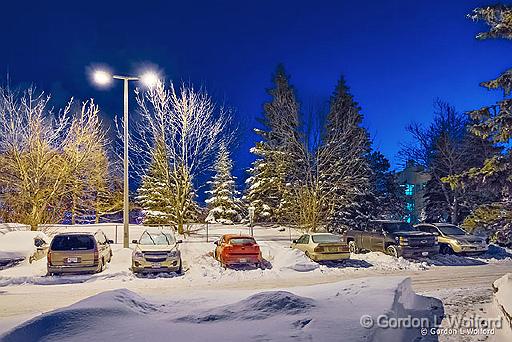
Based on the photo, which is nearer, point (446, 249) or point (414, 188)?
point (446, 249)

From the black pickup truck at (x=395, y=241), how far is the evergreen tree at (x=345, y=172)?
831 centimetres

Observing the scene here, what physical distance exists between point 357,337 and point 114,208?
3307 centimetres

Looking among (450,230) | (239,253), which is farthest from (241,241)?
(450,230)

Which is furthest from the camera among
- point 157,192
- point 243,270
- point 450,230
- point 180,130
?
point 157,192

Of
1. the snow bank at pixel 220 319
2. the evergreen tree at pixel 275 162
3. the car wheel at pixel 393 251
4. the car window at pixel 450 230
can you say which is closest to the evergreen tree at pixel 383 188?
the evergreen tree at pixel 275 162

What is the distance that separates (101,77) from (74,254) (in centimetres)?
719

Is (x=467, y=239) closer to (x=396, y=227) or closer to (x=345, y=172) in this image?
(x=396, y=227)

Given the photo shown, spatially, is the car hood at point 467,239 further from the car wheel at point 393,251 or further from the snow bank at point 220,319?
the snow bank at point 220,319

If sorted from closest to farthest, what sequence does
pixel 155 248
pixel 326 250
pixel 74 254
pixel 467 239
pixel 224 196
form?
pixel 74 254, pixel 155 248, pixel 326 250, pixel 467 239, pixel 224 196

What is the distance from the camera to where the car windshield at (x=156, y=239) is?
16656 millimetres

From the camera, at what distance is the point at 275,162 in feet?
118

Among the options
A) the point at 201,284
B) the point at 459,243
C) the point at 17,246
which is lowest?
the point at 201,284

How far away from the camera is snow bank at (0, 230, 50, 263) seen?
1695 centimetres

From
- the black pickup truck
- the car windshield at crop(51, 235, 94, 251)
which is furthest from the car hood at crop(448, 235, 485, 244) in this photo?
the car windshield at crop(51, 235, 94, 251)
